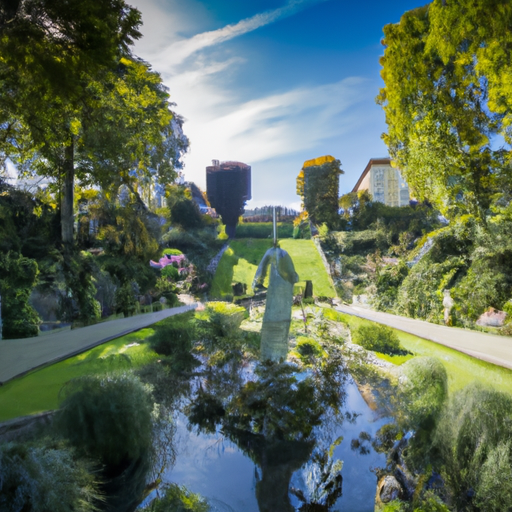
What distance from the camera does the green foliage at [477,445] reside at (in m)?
2.43

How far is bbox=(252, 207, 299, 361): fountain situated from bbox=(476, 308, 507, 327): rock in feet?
6.75

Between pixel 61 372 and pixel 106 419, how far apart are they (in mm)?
1181

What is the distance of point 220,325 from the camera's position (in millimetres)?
5465

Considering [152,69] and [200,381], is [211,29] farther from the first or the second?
[200,381]

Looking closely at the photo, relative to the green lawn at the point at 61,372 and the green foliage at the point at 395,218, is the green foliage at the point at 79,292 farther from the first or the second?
the green foliage at the point at 395,218

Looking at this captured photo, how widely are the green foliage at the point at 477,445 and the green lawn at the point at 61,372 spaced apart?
3169mm

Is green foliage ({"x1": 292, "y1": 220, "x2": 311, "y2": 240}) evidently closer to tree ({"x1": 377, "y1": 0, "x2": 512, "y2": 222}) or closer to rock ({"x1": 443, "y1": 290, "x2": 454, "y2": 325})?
tree ({"x1": 377, "y1": 0, "x2": 512, "y2": 222})

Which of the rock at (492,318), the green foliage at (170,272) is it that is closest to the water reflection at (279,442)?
the rock at (492,318)

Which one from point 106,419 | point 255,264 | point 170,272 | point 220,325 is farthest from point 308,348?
point 170,272

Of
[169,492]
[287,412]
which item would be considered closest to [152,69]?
[287,412]

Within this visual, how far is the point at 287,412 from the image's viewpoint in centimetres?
359

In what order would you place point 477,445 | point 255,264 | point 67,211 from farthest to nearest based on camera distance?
point 255,264, point 67,211, point 477,445

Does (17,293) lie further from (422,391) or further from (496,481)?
(496,481)

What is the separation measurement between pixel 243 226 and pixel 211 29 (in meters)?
3.19
